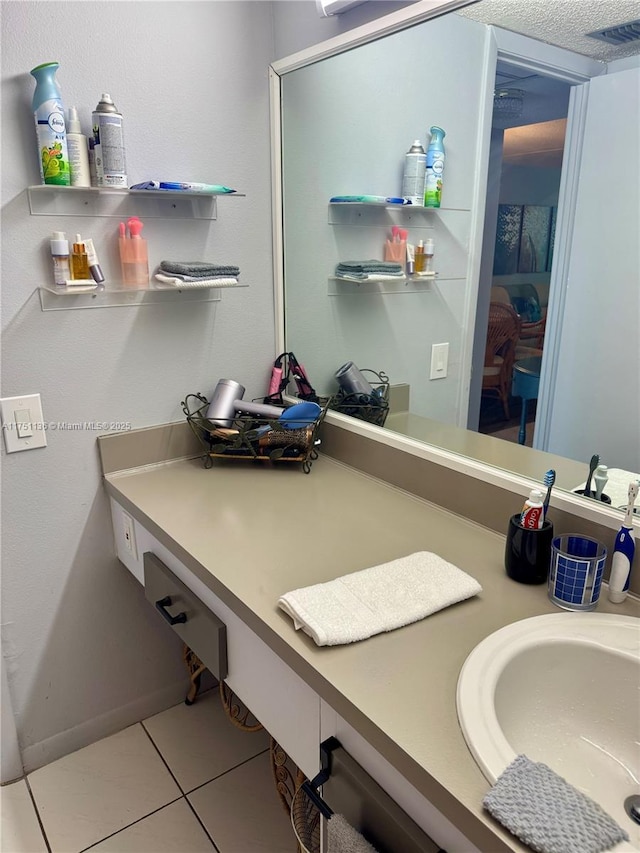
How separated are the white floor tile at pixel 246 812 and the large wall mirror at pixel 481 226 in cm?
103

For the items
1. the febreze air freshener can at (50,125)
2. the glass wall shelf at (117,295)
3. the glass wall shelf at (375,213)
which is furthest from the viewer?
the glass wall shelf at (375,213)

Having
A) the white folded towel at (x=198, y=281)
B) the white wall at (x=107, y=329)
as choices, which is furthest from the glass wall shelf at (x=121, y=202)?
the white folded towel at (x=198, y=281)

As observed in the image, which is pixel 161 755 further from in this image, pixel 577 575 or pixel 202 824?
pixel 577 575

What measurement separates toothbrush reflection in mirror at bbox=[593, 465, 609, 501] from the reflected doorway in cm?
18

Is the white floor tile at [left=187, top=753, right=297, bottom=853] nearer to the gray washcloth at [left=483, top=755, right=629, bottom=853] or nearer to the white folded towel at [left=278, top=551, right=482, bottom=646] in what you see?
the white folded towel at [left=278, top=551, right=482, bottom=646]

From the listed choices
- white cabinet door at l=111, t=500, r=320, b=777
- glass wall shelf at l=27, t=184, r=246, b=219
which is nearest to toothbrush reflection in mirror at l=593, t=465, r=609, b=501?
white cabinet door at l=111, t=500, r=320, b=777

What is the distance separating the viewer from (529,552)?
107 cm

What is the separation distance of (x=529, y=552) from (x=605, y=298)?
1.91 ft

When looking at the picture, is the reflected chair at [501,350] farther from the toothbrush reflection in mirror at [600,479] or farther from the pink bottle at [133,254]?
the pink bottle at [133,254]

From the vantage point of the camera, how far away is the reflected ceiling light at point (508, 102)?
1.32m

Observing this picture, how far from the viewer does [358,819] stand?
85 cm

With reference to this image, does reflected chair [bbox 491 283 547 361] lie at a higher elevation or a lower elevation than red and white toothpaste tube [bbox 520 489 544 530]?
higher

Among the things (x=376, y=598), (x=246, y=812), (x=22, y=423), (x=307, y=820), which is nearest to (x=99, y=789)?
(x=246, y=812)

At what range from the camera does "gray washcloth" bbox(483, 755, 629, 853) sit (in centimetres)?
62
